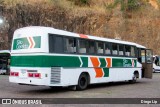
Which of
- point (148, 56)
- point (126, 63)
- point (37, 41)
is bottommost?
point (126, 63)

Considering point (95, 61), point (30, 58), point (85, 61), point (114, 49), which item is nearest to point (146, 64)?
point (114, 49)

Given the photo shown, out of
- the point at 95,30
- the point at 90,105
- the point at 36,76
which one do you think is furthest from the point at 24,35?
the point at 95,30

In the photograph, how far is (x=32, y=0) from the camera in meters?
41.9

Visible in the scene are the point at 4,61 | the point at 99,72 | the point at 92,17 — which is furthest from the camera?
the point at 92,17

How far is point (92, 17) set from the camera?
148 ft

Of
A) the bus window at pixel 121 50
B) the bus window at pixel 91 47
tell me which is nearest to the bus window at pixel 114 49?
the bus window at pixel 121 50

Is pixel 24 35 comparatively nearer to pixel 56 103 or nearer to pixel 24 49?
pixel 24 49

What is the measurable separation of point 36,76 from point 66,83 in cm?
170

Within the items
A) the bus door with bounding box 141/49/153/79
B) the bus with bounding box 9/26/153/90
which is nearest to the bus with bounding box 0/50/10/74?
the bus door with bounding box 141/49/153/79

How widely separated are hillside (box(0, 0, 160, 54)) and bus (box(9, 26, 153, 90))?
71.1ft

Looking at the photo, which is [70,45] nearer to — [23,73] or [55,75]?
[55,75]

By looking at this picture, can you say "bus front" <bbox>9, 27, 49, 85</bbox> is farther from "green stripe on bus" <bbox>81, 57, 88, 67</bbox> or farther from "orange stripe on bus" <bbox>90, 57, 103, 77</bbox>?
"orange stripe on bus" <bbox>90, 57, 103, 77</bbox>

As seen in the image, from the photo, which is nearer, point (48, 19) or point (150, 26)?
point (48, 19)

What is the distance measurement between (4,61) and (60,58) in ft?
61.0
